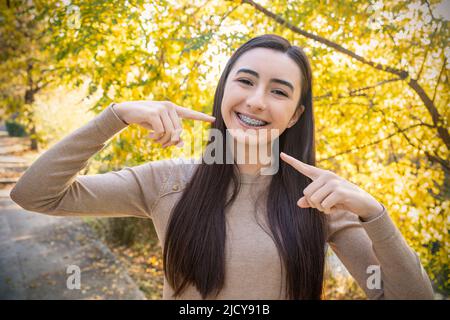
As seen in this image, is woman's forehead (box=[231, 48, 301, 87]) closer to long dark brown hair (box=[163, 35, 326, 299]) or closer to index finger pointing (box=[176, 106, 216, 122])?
long dark brown hair (box=[163, 35, 326, 299])

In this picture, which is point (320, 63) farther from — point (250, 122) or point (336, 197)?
point (336, 197)

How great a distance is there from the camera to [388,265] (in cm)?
114

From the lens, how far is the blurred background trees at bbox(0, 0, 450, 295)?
97.3 inches

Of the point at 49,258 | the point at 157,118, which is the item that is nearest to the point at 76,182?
the point at 157,118

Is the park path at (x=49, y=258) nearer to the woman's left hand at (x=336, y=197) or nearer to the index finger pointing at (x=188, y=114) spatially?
the index finger pointing at (x=188, y=114)

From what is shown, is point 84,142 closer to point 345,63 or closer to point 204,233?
point 204,233

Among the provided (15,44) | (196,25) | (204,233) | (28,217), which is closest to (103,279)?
(28,217)

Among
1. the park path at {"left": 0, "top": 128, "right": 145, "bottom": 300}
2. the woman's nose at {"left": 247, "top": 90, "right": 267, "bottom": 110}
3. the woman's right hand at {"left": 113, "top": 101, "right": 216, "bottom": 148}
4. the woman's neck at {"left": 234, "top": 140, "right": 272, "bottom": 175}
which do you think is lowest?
the park path at {"left": 0, "top": 128, "right": 145, "bottom": 300}

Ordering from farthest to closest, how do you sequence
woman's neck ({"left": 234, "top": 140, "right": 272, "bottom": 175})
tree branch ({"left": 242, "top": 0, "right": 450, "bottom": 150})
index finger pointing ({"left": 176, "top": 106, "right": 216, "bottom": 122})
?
tree branch ({"left": 242, "top": 0, "right": 450, "bottom": 150}), woman's neck ({"left": 234, "top": 140, "right": 272, "bottom": 175}), index finger pointing ({"left": 176, "top": 106, "right": 216, "bottom": 122})

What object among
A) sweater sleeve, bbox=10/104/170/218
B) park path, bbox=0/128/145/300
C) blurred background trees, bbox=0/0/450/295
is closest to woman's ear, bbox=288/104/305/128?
sweater sleeve, bbox=10/104/170/218

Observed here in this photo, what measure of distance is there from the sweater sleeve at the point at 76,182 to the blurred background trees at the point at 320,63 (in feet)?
3.97

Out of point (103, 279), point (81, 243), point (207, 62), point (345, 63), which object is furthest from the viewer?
point (81, 243)

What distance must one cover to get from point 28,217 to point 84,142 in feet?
21.0
